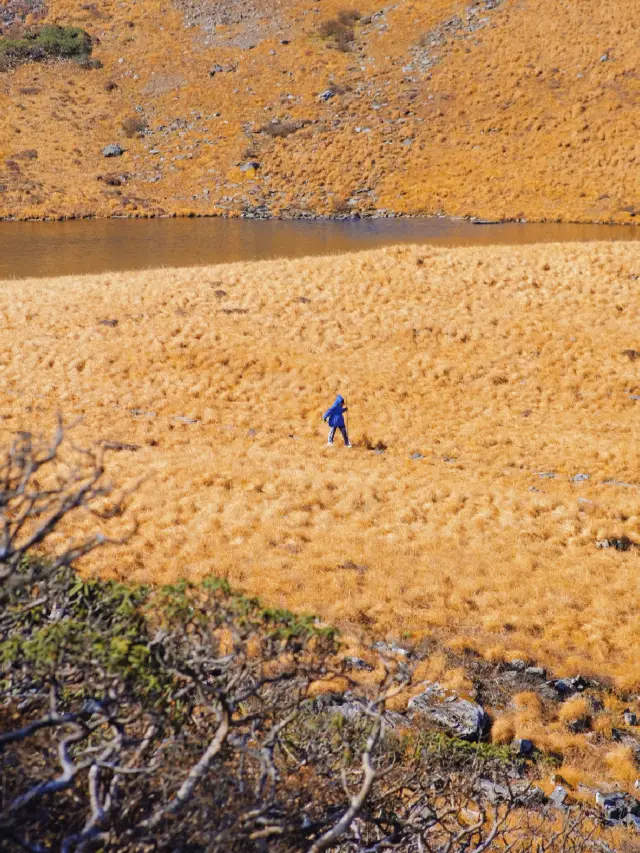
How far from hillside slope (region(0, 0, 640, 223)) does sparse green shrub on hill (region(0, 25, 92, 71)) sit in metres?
Result: 1.69

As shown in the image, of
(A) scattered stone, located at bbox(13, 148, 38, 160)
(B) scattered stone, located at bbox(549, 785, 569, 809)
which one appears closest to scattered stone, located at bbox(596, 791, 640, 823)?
(B) scattered stone, located at bbox(549, 785, 569, 809)

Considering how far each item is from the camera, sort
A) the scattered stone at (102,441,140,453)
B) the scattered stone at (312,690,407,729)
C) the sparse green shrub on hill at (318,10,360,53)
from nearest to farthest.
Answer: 1. the scattered stone at (312,690,407,729)
2. the scattered stone at (102,441,140,453)
3. the sparse green shrub on hill at (318,10,360,53)

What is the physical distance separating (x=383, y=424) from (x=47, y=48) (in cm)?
7280

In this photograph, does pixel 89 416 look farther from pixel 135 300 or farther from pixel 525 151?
pixel 525 151

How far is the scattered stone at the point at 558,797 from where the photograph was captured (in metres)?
7.97

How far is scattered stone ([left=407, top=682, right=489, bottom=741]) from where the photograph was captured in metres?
9.13

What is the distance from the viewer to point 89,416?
20.5 metres

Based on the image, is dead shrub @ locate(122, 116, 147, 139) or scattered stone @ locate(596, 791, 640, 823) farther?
dead shrub @ locate(122, 116, 147, 139)

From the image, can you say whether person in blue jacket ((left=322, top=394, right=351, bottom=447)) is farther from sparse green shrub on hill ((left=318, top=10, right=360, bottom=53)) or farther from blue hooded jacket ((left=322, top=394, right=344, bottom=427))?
sparse green shrub on hill ((left=318, top=10, right=360, bottom=53))

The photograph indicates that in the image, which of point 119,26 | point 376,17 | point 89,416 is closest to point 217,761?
point 89,416

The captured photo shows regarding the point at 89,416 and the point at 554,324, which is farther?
the point at 554,324

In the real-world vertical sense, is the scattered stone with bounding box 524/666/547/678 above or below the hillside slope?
below

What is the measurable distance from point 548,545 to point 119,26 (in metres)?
82.2

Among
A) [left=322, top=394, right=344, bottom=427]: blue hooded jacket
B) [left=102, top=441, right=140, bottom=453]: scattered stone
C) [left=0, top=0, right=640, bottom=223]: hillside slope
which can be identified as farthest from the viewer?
[left=0, top=0, right=640, bottom=223]: hillside slope
